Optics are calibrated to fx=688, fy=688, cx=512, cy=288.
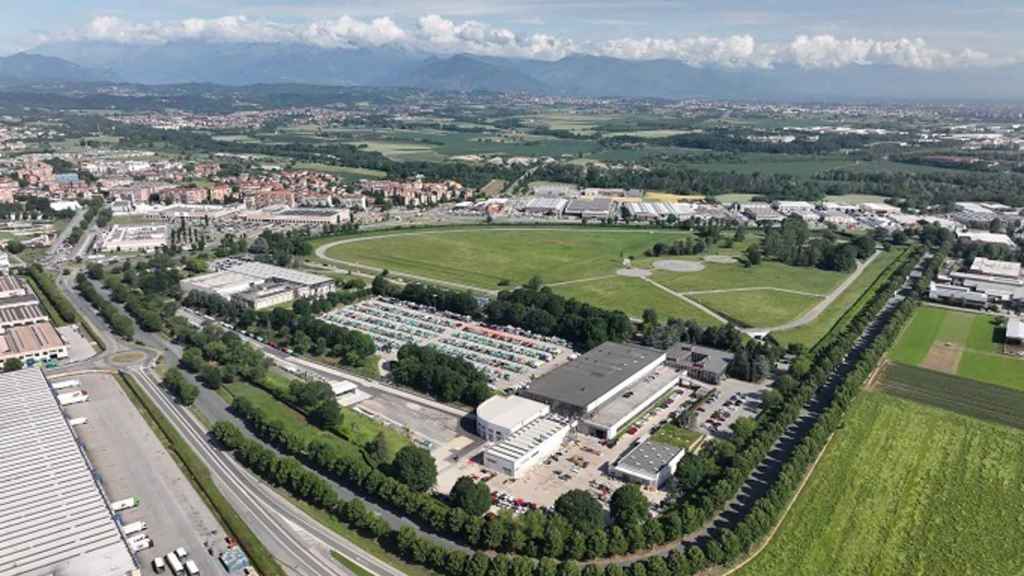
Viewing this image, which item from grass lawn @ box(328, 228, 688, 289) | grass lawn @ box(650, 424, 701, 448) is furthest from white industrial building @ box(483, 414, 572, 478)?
grass lawn @ box(328, 228, 688, 289)

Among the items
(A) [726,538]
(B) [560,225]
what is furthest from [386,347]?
(B) [560,225]

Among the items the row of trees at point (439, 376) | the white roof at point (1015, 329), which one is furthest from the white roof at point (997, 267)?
the row of trees at point (439, 376)

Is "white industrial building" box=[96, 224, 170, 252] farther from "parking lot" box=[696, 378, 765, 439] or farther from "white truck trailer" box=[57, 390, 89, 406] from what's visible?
"parking lot" box=[696, 378, 765, 439]

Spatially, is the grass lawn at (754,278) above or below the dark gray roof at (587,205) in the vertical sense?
below

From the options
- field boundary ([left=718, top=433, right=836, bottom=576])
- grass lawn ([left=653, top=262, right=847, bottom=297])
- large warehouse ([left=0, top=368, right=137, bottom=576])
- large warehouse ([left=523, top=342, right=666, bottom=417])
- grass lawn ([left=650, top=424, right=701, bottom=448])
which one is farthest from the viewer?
grass lawn ([left=653, top=262, right=847, bottom=297])

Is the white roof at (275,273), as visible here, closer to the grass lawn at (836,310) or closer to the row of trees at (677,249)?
the row of trees at (677,249)

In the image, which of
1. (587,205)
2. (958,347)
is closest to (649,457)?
(958,347)

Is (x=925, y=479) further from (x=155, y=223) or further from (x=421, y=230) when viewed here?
(x=155, y=223)
